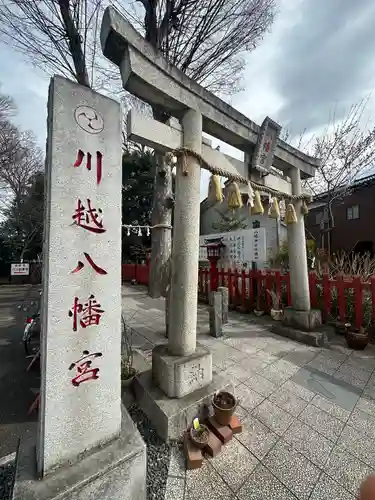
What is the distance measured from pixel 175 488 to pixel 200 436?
1.49 feet

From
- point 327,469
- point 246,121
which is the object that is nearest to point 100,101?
point 246,121

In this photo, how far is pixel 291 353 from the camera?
4.41 m

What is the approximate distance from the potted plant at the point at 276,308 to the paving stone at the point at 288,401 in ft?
10.5

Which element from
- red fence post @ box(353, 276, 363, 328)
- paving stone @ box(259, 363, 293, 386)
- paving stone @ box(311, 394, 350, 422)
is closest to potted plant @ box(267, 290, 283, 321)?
red fence post @ box(353, 276, 363, 328)

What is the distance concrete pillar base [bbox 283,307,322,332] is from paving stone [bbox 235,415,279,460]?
295cm

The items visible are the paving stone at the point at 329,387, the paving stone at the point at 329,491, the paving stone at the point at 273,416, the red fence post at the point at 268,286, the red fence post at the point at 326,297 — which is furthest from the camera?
the red fence post at the point at 268,286

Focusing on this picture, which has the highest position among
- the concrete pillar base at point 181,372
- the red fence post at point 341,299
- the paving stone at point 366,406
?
the red fence post at point 341,299

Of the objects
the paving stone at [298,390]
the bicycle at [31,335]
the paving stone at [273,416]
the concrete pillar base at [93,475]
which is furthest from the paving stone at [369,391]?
the bicycle at [31,335]

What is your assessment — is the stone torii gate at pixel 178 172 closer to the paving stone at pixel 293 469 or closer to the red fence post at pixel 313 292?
the paving stone at pixel 293 469

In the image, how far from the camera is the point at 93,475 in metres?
1.62

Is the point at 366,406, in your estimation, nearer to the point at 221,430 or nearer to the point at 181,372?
the point at 221,430

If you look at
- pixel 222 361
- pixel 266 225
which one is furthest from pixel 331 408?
pixel 266 225

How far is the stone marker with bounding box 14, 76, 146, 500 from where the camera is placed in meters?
1.65

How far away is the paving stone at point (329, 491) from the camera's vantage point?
190 cm
